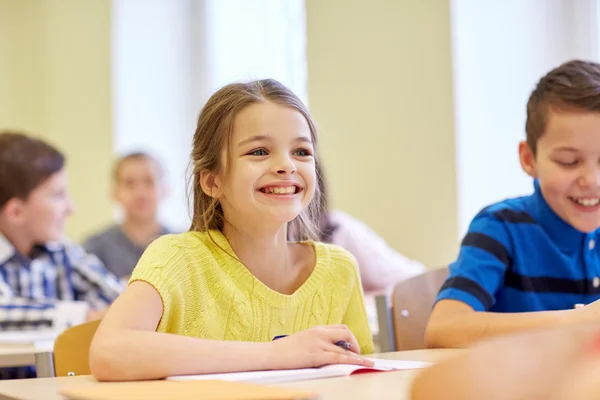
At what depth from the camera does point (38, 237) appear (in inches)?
107

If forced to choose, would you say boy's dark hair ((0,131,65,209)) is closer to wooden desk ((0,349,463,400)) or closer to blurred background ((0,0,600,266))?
blurred background ((0,0,600,266))

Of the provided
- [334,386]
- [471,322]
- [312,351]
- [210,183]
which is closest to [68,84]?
[210,183]

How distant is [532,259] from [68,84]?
4.89 metres

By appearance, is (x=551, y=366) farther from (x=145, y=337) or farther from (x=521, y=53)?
(x=521, y=53)

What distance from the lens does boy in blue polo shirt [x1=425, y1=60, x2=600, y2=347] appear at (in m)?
1.55

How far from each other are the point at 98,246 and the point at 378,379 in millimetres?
3716

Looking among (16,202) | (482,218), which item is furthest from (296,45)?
(482,218)

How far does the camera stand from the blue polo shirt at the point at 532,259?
161 centimetres

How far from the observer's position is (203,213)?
153cm

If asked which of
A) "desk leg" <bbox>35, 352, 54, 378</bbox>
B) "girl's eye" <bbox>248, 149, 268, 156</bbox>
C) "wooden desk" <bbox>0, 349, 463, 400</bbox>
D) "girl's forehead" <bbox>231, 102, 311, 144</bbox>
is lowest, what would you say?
"desk leg" <bbox>35, 352, 54, 378</bbox>

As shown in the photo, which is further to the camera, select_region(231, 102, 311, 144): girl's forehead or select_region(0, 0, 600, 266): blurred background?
select_region(0, 0, 600, 266): blurred background

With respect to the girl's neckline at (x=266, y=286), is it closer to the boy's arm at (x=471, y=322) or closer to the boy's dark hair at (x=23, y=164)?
the boy's arm at (x=471, y=322)

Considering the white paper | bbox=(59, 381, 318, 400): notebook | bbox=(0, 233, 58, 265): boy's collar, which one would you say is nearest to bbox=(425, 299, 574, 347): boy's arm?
bbox=(59, 381, 318, 400): notebook

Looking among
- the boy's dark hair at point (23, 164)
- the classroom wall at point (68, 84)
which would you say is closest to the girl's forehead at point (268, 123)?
the boy's dark hair at point (23, 164)
